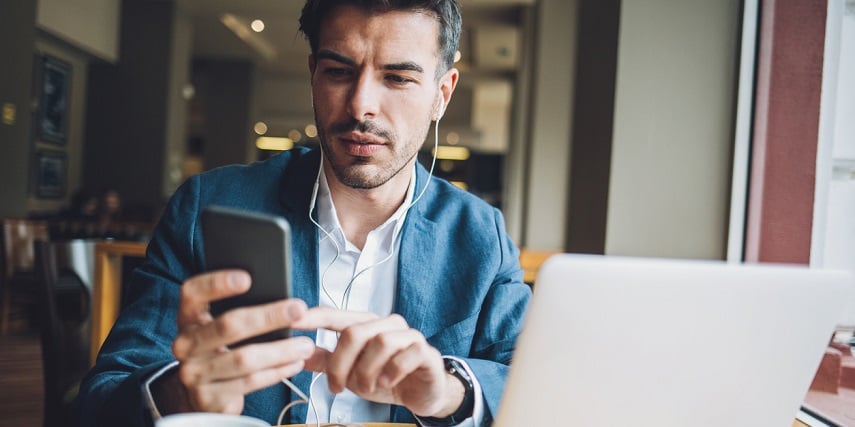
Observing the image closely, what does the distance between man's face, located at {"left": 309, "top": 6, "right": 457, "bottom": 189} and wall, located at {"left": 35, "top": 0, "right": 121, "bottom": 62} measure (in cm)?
596

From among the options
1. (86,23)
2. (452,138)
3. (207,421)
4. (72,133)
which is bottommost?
(207,421)

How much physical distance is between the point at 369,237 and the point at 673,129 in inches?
42.9

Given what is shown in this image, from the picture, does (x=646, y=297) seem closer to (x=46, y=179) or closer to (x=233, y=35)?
(x=46, y=179)

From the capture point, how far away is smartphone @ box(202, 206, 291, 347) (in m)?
0.61

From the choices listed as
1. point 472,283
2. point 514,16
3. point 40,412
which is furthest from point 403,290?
point 514,16

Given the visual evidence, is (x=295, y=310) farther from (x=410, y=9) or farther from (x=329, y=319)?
(x=410, y=9)

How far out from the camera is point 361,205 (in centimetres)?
127

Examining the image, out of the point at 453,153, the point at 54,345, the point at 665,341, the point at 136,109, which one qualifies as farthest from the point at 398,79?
the point at 453,153

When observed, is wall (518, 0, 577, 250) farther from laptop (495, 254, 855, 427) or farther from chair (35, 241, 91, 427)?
laptop (495, 254, 855, 427)

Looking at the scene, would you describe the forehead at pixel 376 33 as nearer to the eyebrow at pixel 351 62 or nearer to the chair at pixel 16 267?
the eyebrow at pixel 351 62

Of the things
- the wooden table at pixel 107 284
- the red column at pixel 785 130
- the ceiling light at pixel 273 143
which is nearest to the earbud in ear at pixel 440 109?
the red column at pixel 785 130

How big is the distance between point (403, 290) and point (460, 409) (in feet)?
1.02

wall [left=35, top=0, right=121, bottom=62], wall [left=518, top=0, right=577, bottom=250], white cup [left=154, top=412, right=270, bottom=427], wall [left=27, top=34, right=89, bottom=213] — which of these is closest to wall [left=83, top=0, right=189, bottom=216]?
wall [left=27, top=34, right=89, bottom=213]

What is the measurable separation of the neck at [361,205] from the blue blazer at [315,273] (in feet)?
0.18
